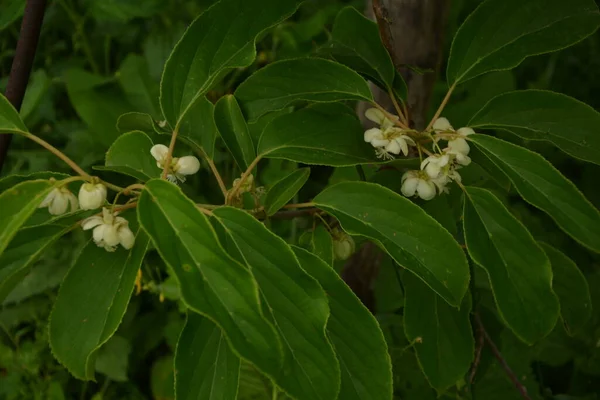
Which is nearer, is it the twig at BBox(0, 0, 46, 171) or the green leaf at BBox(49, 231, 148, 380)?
the green leaf at BBox(49, 231, 148, 380)

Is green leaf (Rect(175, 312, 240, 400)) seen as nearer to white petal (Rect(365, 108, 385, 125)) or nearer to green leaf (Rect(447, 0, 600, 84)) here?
white petal (Rect(365, 108, 385, 125))

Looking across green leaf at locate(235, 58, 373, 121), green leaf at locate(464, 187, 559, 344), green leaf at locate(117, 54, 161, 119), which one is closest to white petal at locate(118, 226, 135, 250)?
green leaf at locate(235, 58, 373, 121)

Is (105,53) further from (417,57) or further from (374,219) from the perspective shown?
(374,219)

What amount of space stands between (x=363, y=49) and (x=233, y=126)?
7.6 inches

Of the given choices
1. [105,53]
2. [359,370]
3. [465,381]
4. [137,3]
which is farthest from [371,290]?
[105,53]

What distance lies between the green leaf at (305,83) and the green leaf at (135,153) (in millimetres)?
123

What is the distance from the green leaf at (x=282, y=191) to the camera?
0.62 m

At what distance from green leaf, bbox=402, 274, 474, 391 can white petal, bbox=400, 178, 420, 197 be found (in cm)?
12

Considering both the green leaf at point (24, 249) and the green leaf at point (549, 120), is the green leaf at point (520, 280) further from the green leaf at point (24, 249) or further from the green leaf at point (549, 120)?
the green leaf at point (24, 249)

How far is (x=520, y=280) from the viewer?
22.1 inches

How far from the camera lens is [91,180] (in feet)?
1.73

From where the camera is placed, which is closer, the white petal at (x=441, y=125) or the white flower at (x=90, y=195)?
the white flower at (x=90, y=195)

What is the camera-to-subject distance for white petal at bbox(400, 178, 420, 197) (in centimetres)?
62

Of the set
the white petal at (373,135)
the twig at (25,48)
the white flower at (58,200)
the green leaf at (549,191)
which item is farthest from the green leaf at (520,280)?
the twig at (25,48)
